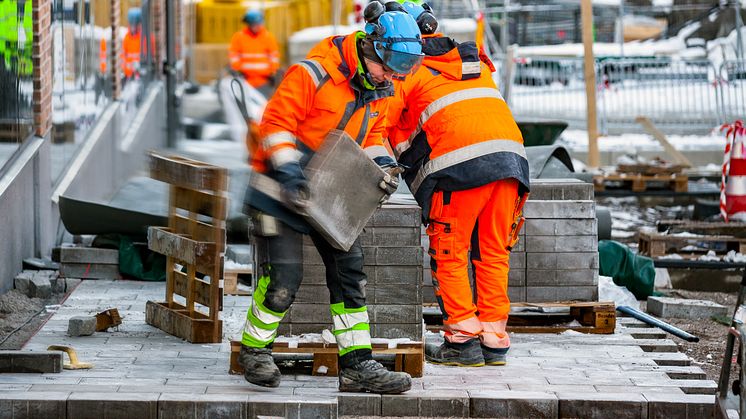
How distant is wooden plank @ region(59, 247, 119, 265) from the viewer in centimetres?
985

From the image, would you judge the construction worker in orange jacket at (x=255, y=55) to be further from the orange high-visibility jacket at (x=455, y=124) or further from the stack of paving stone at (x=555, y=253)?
the orange high-visibility jacket at (x=455, y=124)

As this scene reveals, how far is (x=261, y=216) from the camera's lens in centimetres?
649

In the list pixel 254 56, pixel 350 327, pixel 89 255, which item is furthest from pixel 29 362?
pixel 254 56

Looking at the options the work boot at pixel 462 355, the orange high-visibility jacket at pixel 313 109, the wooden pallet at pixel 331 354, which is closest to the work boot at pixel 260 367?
the wooden pallet at pixel 331 354

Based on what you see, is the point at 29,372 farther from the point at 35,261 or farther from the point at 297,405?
the point at 35,261

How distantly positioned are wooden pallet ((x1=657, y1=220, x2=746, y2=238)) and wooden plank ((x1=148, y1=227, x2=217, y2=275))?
566 cm

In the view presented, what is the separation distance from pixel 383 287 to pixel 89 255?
3.49 metres

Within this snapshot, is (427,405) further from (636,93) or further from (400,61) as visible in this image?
(636,93)

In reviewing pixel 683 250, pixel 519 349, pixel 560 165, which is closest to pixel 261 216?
pixel 519 349

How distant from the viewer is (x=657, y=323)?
8727 millimetres

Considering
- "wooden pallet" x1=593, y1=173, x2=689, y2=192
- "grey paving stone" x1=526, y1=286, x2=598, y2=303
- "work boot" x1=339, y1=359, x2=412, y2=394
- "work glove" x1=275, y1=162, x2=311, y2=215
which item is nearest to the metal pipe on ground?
"grey paving stone" x1=526, y1=286, x2=598, y2=303

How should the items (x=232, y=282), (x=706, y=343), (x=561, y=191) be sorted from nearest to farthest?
(x=561, y=191) < (x=706, y=343) < (x=232, y=282)

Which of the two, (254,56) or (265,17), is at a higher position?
(265,17)

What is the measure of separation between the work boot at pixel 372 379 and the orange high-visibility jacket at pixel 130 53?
10691 millimetres
